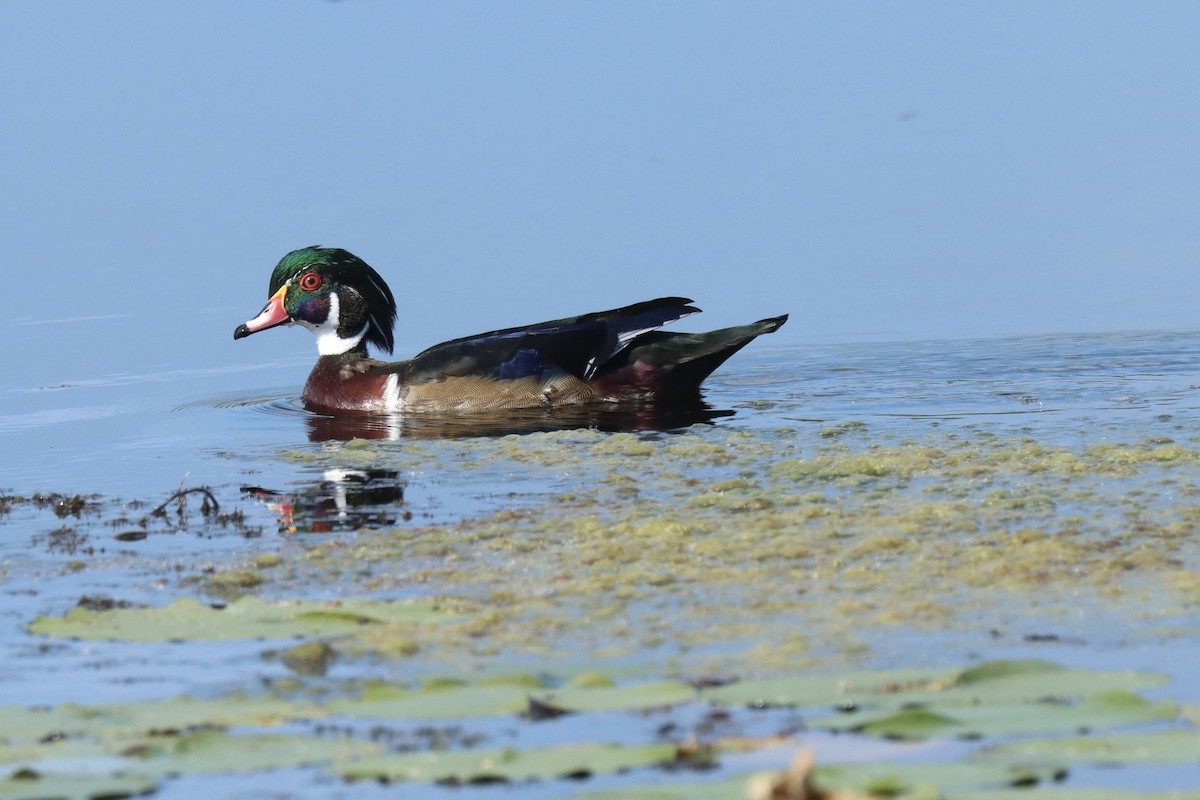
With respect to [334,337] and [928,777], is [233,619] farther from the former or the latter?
[334,337]

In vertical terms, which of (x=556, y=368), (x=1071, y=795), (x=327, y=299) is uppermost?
(x=327, y=299)

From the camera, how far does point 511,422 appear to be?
10406 mm

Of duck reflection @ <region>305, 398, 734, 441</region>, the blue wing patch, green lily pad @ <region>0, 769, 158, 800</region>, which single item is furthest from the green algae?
the blue wing patch

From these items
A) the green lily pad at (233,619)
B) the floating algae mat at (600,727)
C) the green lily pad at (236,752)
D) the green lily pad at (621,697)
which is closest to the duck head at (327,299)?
the green lily pad at (233,619)

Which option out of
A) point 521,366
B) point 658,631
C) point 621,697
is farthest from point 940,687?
point 521,366

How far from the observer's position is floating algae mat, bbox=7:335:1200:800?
3643 mm

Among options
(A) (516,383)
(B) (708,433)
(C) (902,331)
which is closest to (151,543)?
(B) (708,433)

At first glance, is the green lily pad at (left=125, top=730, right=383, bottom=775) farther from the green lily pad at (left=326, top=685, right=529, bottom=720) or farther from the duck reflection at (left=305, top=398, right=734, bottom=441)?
the duck reflection at (left=305, top=398, right=734, bottom=441)

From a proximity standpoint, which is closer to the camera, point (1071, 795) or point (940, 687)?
point (1071, 795)

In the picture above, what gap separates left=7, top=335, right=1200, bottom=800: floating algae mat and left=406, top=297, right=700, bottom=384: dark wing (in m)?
2.53

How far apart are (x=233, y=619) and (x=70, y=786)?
1.65m

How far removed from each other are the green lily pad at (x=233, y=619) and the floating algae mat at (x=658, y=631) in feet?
0.05

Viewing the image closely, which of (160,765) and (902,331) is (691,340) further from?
(160,765)

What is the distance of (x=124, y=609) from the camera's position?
5.47 metres
